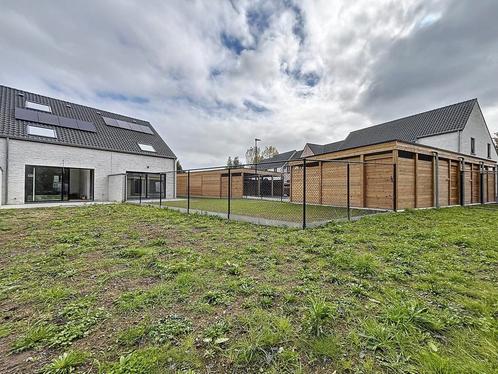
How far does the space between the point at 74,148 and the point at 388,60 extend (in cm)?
1737

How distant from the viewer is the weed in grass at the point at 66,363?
4.47 feet

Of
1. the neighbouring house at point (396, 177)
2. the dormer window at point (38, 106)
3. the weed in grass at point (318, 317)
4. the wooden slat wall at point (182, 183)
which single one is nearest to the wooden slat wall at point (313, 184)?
the neighbouring house at point (396, 177)

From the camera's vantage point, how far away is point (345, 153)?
10.0 m

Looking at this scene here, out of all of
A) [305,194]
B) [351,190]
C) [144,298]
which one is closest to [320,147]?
[351,190]

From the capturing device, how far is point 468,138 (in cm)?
1772

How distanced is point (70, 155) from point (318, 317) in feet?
51.7

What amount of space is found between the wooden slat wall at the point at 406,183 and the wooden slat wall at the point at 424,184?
42 centimetres

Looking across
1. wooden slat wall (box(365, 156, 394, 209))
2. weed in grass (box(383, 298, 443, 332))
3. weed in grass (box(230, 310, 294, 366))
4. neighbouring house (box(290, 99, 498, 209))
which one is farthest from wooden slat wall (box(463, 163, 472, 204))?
weed in grass (box(230, 310, 294, 366))

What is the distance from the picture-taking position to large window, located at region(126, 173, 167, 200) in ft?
46.1

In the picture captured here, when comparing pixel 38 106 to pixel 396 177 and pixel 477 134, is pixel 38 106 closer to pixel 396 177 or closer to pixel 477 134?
pixel 396 177

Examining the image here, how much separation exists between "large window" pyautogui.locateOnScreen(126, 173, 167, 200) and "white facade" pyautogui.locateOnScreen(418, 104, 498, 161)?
68.7 feet

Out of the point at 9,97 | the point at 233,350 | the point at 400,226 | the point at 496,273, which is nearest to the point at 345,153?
the point at 400,226

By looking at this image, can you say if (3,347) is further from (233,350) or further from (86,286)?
(233,350)

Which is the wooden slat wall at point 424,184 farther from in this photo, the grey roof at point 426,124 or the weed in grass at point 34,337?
the weed in grass at point 34,337
